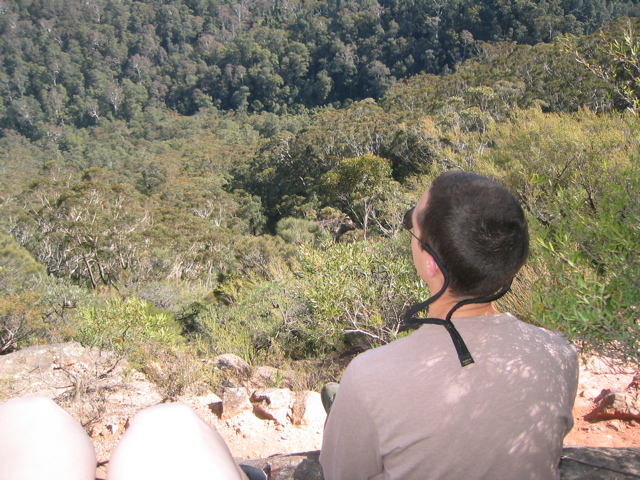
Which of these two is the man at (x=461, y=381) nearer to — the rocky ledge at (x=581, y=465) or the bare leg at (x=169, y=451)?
the bare leg at (x=169, y=451)

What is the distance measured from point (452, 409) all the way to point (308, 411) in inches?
125

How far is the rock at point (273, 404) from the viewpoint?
3895 millimetres

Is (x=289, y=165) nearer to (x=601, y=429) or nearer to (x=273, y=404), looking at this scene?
(x=273, y=404)

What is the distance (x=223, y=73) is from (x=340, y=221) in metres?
59.6

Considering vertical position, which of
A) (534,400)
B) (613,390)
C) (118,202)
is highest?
(534,400)

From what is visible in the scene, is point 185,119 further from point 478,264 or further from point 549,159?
point 478,264

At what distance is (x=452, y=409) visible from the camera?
0.85 m

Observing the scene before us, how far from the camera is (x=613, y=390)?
2799 millimetres

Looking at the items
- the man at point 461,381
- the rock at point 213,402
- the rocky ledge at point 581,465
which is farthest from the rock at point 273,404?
the man at point 461,381

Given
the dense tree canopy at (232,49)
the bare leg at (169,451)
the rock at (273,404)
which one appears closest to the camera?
the bare leg at (169,451)

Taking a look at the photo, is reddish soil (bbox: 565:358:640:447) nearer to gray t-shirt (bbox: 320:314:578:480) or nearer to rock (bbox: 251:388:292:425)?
gray t-shirt (bbox: 320:314:578:480)

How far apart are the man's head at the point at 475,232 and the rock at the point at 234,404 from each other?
11.3ft

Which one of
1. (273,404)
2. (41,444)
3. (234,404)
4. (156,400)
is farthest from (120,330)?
(41,444)

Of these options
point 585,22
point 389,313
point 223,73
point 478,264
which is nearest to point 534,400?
point 478,264
